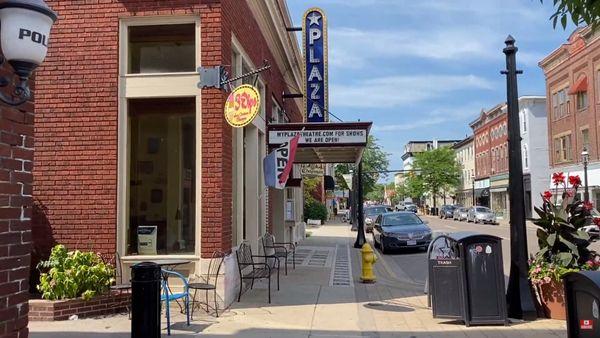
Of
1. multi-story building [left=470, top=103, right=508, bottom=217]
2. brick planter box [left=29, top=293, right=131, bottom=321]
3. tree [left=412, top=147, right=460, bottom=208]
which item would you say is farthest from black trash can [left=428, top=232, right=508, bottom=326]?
tree [left=412, top=147, right=460, bottom=208]

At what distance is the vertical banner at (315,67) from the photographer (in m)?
17.5

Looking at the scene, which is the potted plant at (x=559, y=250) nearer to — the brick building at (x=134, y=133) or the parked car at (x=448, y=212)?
the brick building at (x=134, y=133)

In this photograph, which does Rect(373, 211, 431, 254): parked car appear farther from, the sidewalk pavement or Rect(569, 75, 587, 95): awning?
Rect(569, 75, 587, 95): awning

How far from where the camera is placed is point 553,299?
7.81 metres

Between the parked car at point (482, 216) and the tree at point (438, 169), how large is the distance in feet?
97.7

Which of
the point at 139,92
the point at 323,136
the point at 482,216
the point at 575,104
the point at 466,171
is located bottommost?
the point at 482,216

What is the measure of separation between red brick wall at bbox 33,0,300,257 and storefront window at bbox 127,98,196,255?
38cm

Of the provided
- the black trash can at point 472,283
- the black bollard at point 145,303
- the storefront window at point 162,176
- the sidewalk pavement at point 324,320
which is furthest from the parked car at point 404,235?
the black bollard at point 145,303

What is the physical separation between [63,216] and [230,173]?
2677 millimetres

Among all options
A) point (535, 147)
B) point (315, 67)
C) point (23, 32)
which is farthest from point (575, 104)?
point (23, 32)

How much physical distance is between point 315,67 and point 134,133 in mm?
9578

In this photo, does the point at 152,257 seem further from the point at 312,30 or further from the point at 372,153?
the point at 372,153

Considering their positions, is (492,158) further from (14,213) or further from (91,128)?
(14,213)

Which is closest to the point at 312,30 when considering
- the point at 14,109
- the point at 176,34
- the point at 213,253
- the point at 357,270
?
the point at 357,270
